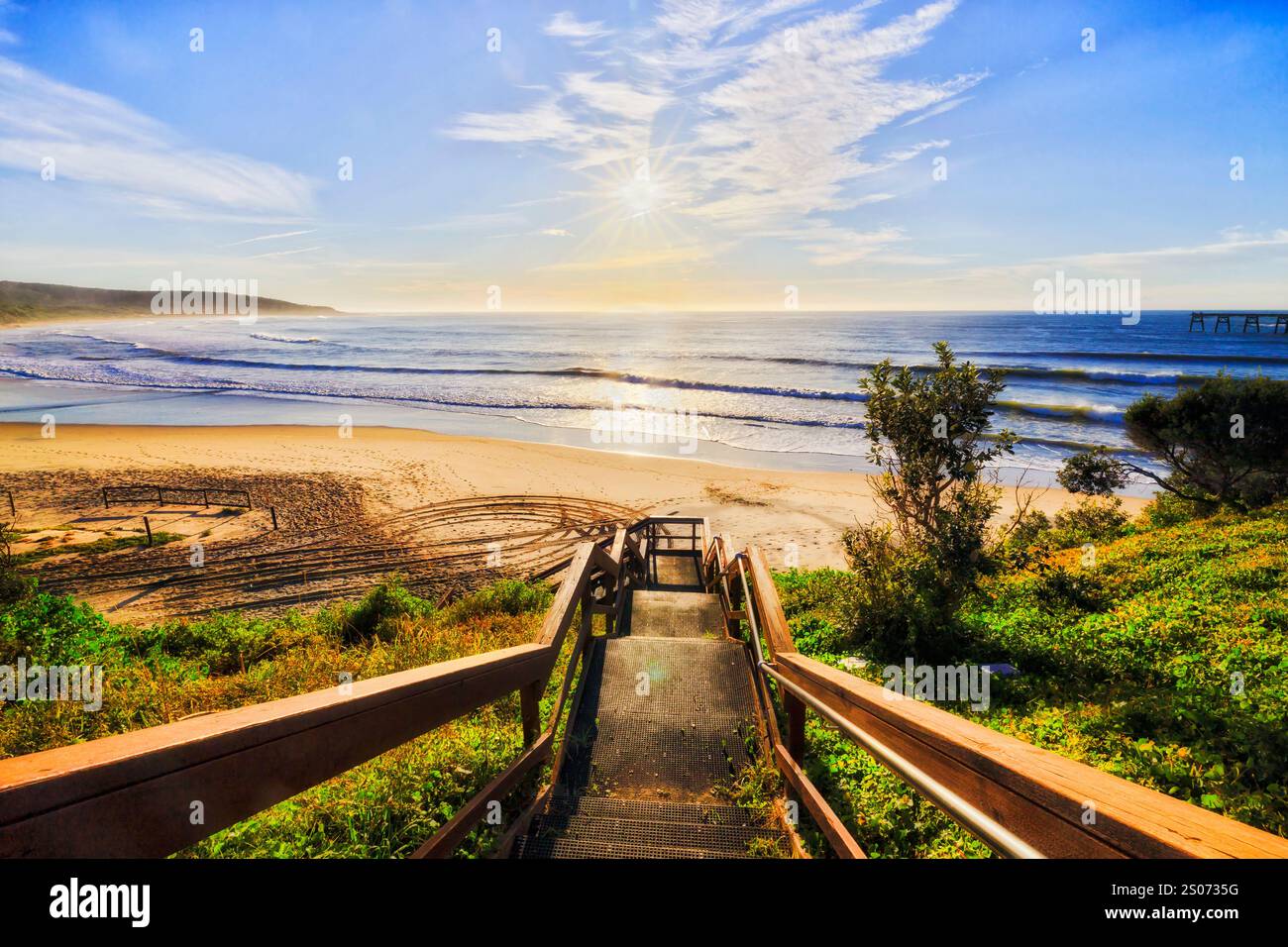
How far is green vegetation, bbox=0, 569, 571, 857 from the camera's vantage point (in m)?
Answer: 3.08

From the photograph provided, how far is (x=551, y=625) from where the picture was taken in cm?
391

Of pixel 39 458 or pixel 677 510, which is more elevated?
pixel 39 458

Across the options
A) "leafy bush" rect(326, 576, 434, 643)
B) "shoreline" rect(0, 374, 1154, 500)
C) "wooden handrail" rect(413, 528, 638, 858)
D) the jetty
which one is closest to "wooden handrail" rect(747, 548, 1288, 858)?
"wooden handrail" rect(413, 528, 638, 858)

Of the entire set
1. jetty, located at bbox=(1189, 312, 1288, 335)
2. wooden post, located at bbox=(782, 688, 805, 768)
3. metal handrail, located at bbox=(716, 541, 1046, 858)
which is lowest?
wooden post, located at bbox=(782, 688, 805, 768)

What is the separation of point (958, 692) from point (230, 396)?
4317 centimetres

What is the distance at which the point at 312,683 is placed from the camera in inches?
219

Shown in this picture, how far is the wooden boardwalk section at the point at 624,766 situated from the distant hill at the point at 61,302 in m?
162

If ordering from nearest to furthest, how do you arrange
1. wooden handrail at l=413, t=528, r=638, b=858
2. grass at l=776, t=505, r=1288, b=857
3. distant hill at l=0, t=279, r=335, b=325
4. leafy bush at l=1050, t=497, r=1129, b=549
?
wooden handrail at l=413, t=528, r=638, b=858, grass at l=776, t=505, r=1288, b=857, leafy bush at l=1050, t=497, r=1129, b=549, distant hill at l=0, t=279, r=335, b=325

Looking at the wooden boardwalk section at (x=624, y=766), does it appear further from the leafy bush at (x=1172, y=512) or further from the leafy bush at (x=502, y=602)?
the leafy bush at (x=1172, y=512)

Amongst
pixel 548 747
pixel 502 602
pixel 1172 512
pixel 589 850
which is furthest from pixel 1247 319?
pixel 589 850

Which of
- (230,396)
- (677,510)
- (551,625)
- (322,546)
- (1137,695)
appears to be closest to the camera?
(551,625)

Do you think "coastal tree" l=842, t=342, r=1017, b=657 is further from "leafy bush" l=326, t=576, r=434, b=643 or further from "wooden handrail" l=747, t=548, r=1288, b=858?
"leafy bush" l=326, t=576, r=434, b=643
